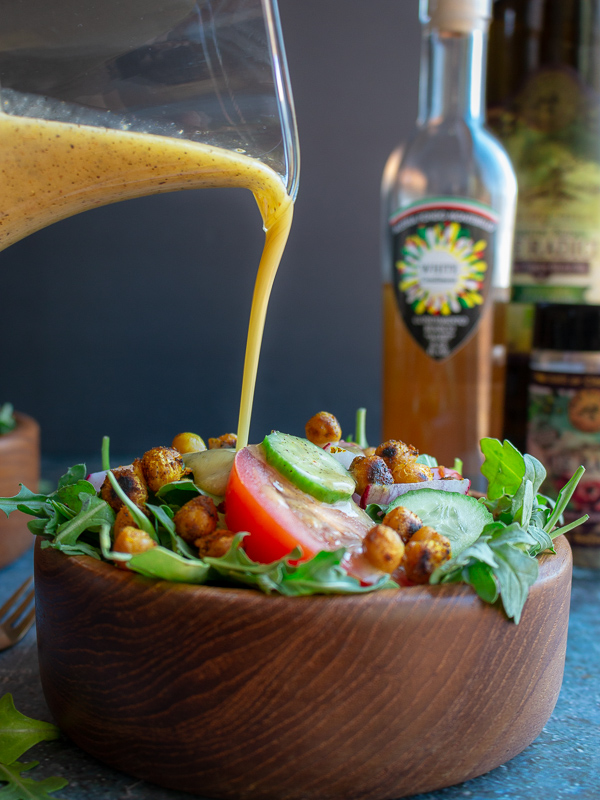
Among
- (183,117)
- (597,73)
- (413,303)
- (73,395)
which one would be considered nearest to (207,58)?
(183,117)

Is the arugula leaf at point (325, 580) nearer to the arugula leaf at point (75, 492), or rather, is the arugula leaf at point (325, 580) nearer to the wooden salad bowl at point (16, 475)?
the arugula leaf at point (75, 492)

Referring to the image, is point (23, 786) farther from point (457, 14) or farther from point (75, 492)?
point (457, 14)

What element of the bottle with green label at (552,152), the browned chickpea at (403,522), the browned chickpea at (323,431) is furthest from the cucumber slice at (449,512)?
the bottle with green label at (552,152)

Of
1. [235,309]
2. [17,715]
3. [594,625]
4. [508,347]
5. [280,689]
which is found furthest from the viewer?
[235,309]

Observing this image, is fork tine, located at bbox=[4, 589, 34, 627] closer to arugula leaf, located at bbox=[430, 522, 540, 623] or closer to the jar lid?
arugula leaf, located at bbox=[430, 522, 540, 623]

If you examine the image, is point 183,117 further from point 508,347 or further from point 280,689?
point 508,347

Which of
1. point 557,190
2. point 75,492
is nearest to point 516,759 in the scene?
point 75,492
